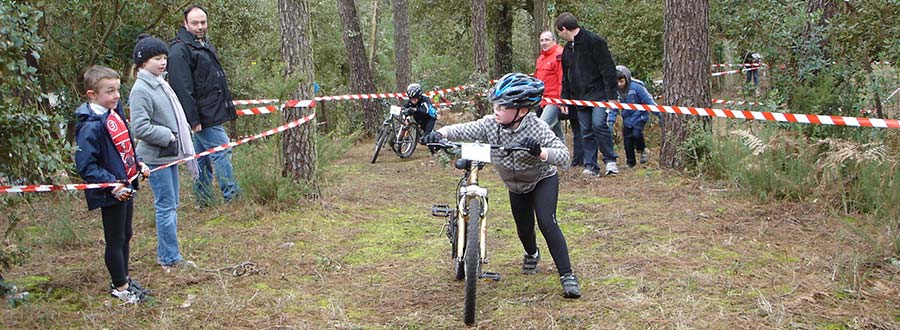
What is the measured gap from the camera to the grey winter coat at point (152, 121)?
5801 mm

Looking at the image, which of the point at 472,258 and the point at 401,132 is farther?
the point at 401,132

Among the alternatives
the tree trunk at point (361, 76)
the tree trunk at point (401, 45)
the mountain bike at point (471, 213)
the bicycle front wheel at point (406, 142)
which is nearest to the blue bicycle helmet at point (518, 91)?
the mountain bike at point (471, 213)

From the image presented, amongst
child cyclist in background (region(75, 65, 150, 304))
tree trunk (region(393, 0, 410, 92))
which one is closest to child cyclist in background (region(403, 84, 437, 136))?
tree trunk (region(393, 0, 410, 92))

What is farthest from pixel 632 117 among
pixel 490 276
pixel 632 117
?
pixel 490 276

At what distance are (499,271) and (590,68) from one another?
14.5 ft

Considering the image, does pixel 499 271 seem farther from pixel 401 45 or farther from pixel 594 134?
pixel 401 45

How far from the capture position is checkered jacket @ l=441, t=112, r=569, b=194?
16.4 ft

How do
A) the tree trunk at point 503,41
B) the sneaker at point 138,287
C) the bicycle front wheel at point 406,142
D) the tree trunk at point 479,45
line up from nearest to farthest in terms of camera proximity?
the sneaker at point 138,287
the bicycle front wheel at point 406,142
the tree trunk at point 479,45
the tree trunk at point 503,41

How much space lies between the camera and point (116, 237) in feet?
16.3

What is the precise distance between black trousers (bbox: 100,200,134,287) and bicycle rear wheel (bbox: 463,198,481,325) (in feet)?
7.31

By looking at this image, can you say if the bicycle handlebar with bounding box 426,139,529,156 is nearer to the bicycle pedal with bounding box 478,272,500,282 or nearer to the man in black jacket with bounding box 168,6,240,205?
the bicycle pedal with bounding box 478,272,500,282

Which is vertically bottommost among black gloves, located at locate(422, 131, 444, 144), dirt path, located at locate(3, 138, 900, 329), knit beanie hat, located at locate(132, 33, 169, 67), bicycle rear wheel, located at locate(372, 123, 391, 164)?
dirt path, located at locate(3, 138, 900, 329)

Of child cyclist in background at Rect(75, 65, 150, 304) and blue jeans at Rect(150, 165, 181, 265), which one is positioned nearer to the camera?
child cyclist in background at Rect(75, 65, 150, 304)

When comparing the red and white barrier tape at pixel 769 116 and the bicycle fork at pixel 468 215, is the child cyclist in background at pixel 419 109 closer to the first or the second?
the red and white barrier tape at pixel 769 116
